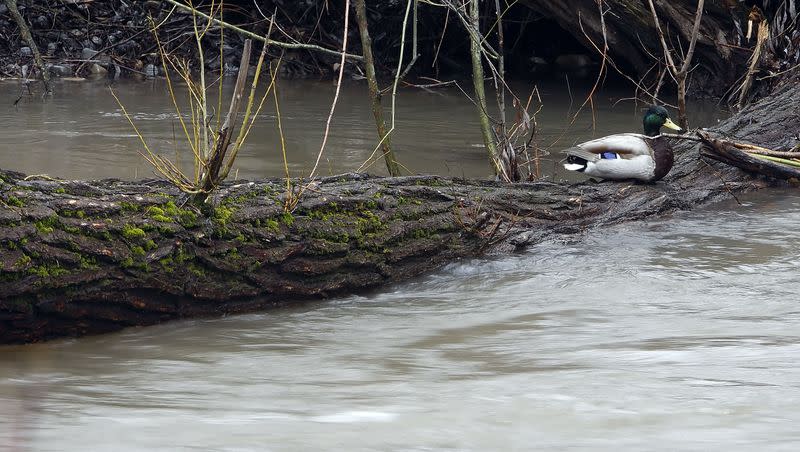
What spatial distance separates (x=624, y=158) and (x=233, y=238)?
3.08 metres

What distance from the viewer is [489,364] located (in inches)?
173

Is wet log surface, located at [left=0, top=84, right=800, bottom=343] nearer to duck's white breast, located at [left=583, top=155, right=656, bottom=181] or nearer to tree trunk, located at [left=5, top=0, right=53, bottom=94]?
duck's white breast, located at [left=583, top=155, right=656, bottom=181]

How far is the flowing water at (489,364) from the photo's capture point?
3473 mm

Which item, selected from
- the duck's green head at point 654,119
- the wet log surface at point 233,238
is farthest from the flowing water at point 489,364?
the duck's green head at point 654,119

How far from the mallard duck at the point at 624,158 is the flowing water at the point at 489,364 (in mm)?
424

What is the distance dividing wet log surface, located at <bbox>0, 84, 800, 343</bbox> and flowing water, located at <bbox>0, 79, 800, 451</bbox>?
11 cm

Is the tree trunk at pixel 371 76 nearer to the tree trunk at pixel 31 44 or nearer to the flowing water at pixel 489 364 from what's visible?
the flowing water at pixel 489 364

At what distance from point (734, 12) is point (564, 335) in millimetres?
7318

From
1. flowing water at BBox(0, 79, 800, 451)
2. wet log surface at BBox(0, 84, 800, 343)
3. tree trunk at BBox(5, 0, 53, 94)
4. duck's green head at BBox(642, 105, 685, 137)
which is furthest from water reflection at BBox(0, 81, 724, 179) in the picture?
flowing water at BBox(0, 79, 800, 451)

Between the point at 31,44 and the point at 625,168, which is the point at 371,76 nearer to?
the point at 625,168

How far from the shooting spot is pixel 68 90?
12.4m

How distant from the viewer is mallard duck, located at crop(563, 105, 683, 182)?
6.79 meters

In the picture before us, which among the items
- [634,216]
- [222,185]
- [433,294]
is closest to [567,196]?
[634,216]

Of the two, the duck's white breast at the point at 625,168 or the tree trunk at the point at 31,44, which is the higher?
the tree trunk at the point at 31,44
